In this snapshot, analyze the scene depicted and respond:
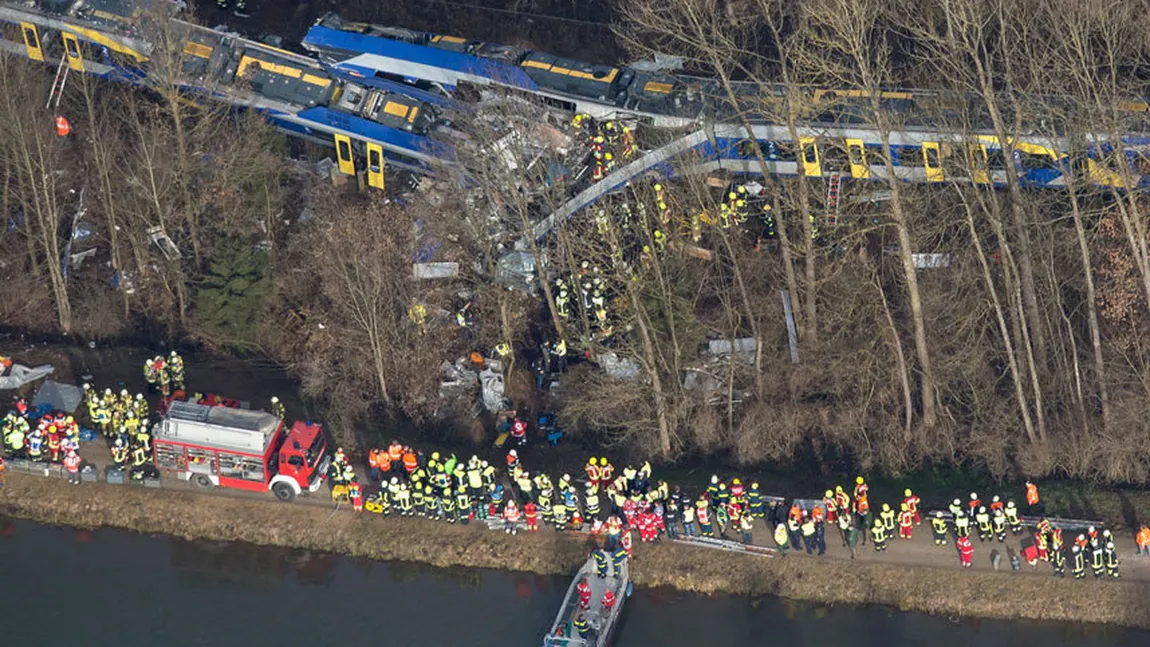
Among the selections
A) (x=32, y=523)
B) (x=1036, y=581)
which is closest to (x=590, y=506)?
(x=1036, y=581)

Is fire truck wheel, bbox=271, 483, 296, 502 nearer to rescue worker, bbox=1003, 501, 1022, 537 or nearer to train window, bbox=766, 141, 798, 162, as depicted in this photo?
train window, bbox=766, 141, 798, 162

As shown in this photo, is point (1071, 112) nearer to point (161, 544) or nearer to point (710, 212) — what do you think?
point (710, 212)

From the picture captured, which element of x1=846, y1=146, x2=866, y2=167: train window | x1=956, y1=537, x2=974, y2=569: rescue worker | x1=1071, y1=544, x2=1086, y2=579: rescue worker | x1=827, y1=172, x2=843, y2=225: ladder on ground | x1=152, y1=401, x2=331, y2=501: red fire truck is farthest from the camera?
x1=827, y1=172, x2=843, y2=225: ladder on ground

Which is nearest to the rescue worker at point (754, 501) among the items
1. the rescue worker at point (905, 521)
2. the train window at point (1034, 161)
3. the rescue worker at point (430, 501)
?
the rescue worker at point (905, 521)

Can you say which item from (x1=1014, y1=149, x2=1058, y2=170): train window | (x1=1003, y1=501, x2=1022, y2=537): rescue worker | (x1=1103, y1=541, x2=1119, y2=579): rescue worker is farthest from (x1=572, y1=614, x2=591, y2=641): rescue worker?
(x1=1014, y1=149, x2=1058, y2=170): train window

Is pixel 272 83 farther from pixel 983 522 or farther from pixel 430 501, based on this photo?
pixel 983 522

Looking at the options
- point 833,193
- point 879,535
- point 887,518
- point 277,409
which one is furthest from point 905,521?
point 277,409
